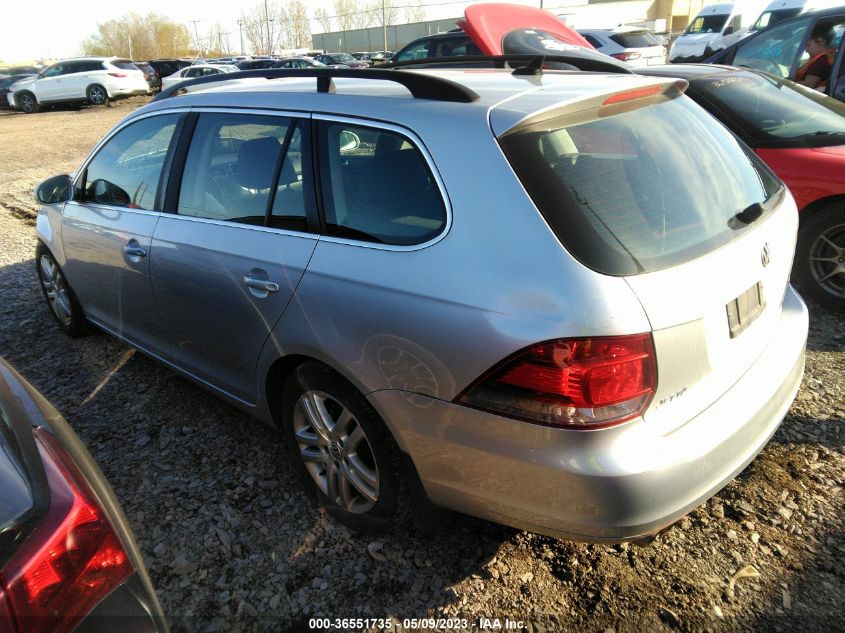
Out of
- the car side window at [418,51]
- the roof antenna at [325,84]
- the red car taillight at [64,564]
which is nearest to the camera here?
the red car taillight at [64,564]

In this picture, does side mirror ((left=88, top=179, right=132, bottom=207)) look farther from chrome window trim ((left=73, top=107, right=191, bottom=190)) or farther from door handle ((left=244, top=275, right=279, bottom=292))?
door handle ((left=244, top=275, right=279, bottom=292))

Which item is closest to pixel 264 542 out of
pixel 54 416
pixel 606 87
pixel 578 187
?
pixel 54 416

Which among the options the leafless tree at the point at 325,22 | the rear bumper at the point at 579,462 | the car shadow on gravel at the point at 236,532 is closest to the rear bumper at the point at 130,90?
the car shadow on gravel at the point at 236,532

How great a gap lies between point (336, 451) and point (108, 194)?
224 cm

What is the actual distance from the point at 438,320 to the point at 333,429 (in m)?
0.84

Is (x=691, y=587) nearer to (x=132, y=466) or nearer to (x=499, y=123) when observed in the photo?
(x=499, y=123)

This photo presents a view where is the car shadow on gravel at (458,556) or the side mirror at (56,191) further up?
the side mirror at (56,191)

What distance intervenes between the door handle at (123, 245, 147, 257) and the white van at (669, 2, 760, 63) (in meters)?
23.8

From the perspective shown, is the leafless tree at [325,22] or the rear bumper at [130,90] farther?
the leafless tree at [325,22]

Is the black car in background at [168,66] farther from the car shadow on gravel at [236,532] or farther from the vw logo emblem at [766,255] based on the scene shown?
the vw logo emblem at [766,255]

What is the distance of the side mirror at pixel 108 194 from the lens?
3.69m

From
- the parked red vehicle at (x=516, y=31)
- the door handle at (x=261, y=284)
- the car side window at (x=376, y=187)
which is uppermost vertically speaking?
the parked red vehicle at (x=516, y=31)

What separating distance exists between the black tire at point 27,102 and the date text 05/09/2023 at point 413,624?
29.3 meters

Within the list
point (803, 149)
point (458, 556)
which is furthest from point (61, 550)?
point (803, 149)
